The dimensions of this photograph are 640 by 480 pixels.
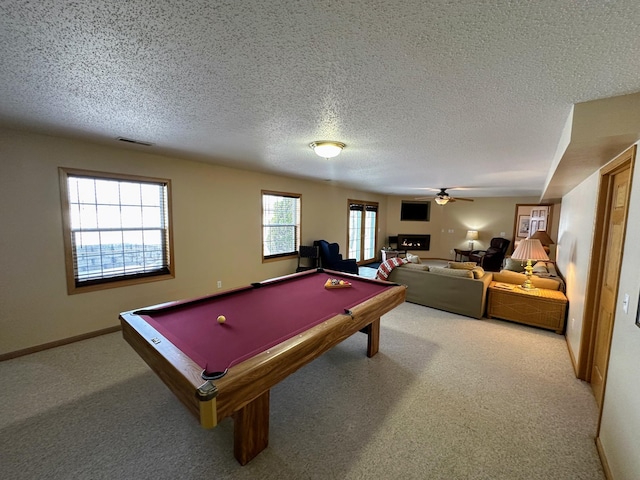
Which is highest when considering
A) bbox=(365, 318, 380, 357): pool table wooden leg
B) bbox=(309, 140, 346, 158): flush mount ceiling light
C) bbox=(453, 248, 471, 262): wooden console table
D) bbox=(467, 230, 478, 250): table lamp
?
bbox=(309, 140, 346, 158): flush mount ceiling light

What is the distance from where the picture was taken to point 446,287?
4336 mm

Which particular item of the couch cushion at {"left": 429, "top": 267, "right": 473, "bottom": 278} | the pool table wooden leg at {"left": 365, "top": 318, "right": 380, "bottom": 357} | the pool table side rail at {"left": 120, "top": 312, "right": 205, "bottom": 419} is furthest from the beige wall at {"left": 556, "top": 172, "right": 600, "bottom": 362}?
the pool table side rail at {"left": 120, "top": 312, "right": 205, "bottom": 419}

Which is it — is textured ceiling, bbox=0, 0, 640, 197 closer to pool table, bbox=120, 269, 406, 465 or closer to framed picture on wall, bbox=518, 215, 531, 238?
pool table, bbox=120, 269, 406, 465

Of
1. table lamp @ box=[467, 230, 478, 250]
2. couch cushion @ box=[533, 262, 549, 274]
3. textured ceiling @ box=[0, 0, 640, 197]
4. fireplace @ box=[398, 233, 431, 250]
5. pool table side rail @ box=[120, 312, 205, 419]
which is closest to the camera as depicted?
textured ceiling @ box=[0, 0, 640, 197]

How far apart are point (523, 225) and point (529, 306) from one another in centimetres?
588

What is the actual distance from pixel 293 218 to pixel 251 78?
14.6ft

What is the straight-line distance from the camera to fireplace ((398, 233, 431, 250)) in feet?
32.0

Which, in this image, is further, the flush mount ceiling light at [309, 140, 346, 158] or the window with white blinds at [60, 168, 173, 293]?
the window with white blinds at [60, 168, 173, 293]

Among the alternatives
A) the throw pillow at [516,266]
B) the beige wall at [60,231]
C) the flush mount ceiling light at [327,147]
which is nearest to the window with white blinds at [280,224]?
the beige wall at [60,231]

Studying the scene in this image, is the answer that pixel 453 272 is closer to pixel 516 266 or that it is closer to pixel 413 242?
pixel 516 266

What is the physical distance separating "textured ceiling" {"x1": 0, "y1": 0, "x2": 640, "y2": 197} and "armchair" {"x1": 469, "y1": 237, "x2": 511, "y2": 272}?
5.73 m

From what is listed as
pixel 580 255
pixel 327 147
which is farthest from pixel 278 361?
pixel 580 255

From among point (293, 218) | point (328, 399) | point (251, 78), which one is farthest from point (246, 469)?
point (293, 218)

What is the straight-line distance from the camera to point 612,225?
2266 mm
